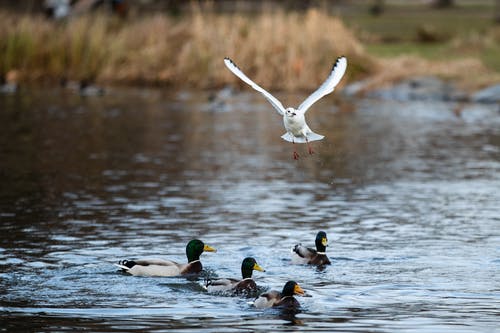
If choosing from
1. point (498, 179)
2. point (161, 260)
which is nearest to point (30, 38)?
point (498, 179)

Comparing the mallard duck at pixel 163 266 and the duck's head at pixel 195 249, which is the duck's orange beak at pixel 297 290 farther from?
the duck's head at pixel 195 249

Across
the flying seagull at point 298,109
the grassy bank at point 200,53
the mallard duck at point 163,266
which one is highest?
the grassy bank at point 200,53

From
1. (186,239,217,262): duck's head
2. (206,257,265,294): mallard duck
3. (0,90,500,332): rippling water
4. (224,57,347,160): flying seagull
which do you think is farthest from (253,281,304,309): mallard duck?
(186,239,217,262): duck's head

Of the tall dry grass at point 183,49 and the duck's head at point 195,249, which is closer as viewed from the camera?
the duck's head at point 195,249

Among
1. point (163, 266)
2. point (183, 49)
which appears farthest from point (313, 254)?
point (183, 49)

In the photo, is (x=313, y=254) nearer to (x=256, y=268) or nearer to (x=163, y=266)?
(x=256, y=268)

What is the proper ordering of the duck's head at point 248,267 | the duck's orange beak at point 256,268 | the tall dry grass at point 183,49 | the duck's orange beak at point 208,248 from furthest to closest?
the tall dry grass at point 183,49 < the duck's orange beak at point 208,248 < the duck's orange beak at point 256,268 < the duck's head at point 248,267

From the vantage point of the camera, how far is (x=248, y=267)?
1427 cm

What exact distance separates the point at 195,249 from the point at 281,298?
245cm

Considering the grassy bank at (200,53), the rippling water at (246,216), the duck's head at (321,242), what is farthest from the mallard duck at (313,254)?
the grassy bank at (200,53)

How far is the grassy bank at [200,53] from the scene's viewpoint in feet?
132

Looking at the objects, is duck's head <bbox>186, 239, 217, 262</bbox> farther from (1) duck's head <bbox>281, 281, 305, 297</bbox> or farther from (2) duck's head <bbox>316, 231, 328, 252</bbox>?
(1) duck's head <bbox>281, 281, 305, 297</bbox>

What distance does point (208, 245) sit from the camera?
55.3 feet

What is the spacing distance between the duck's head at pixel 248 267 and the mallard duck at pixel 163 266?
95 centimetres
